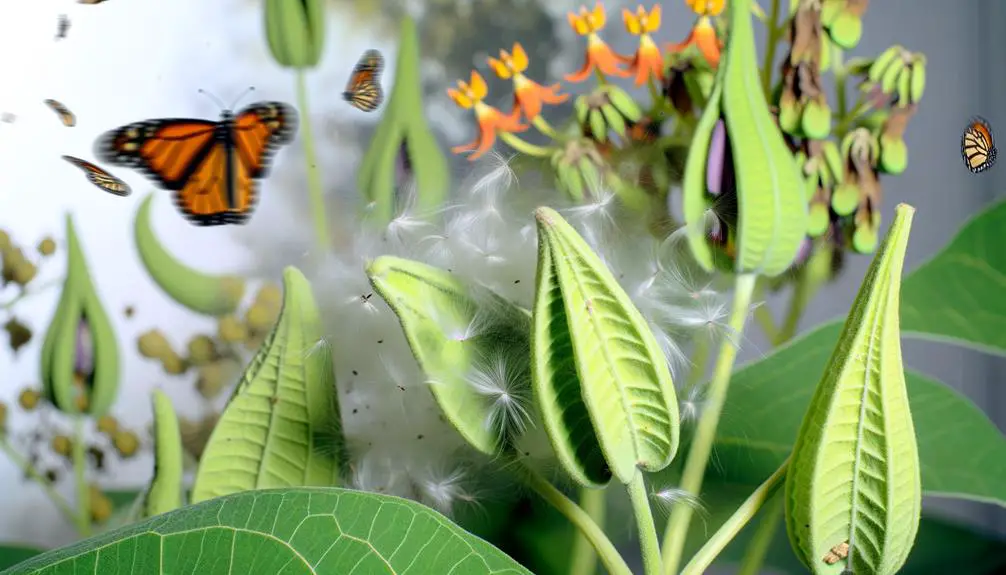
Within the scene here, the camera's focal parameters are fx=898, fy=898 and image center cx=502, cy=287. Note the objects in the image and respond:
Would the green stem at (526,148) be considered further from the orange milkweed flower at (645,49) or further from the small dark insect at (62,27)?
the small dark insect at (62,27)

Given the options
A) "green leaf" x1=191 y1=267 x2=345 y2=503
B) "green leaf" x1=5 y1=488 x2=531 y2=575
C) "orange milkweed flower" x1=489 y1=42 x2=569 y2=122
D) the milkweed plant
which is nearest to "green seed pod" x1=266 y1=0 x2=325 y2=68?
the milkweed plant

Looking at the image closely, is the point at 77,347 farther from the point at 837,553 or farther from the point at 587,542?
the point at 837,553

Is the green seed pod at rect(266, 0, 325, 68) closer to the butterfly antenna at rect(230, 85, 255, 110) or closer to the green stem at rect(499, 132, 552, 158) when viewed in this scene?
the butterfly antenna at rect(230, 85, 255, 110)

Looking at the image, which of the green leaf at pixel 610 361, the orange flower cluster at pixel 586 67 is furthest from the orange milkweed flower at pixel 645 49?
the green leaf at pixel 610 361

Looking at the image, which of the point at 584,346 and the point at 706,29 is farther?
the point at 706,29

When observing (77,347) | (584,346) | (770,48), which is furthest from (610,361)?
(77,347)

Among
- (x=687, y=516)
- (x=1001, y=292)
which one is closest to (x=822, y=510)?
(x=687, y=516)
